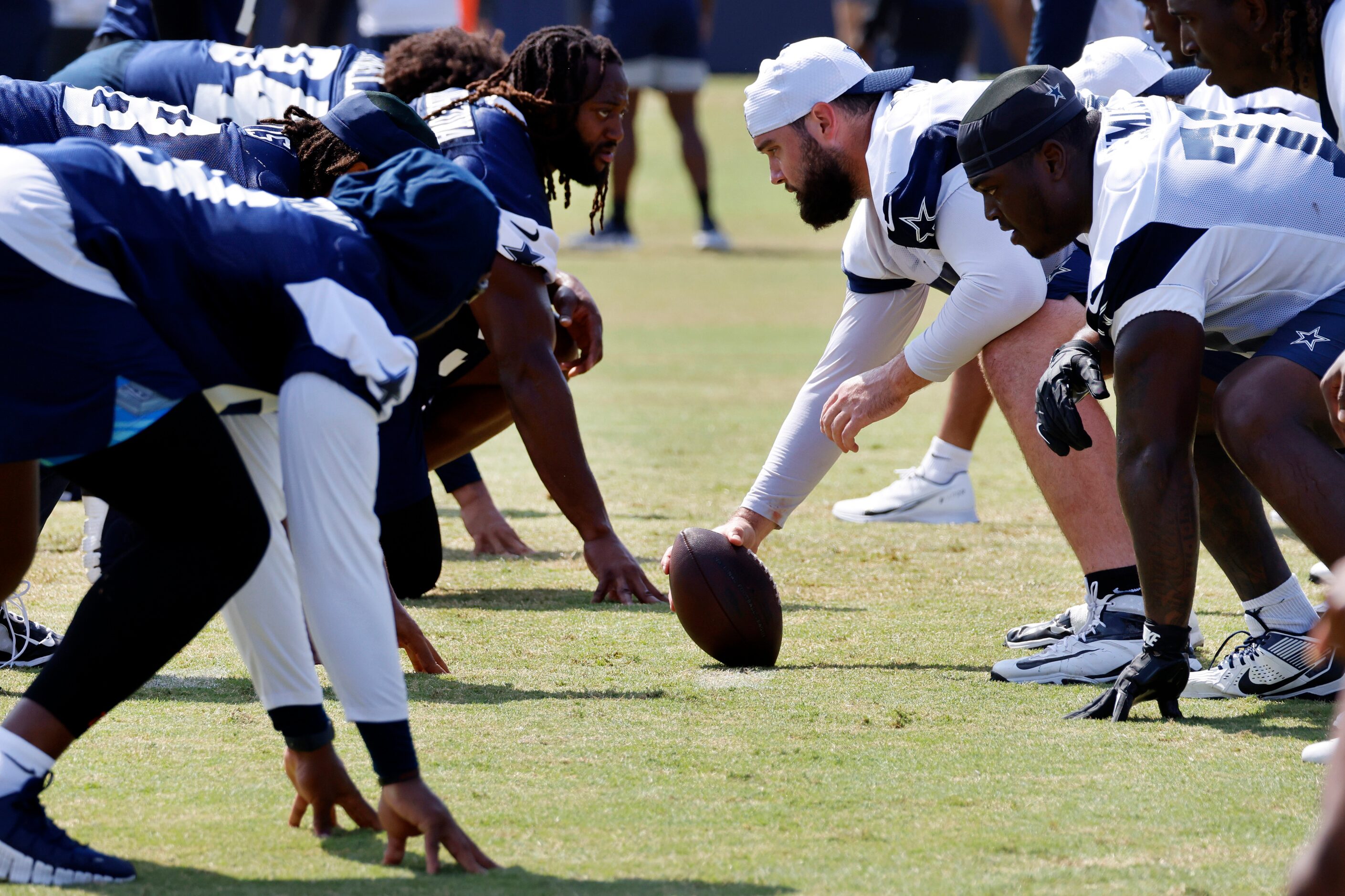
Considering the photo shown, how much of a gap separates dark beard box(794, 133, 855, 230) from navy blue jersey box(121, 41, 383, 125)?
1719 millimetres

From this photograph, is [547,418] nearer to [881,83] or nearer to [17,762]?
[881,83]

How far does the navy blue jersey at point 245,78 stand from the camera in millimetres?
5699

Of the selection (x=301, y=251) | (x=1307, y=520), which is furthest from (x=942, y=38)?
(x=301, y=251)

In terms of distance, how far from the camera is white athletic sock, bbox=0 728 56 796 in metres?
2.74

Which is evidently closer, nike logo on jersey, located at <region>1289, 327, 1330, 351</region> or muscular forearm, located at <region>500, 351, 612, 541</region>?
nike logo on jersey, located at <region>1289, 327, 1330, 351</region>

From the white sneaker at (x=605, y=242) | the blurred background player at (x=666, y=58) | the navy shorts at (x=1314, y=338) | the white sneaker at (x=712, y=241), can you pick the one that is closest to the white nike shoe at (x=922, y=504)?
the navy shorts at (x=1314, y=338)

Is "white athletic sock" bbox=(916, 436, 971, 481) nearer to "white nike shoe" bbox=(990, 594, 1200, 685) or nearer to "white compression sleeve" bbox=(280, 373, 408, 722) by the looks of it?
"white nike shoe" bbox=(990, 594, 1200, 685)

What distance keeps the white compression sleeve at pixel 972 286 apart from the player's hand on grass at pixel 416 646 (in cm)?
151

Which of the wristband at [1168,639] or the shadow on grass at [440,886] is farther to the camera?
Result: the wristband at [1168,639]

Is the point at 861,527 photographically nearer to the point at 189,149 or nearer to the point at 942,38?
the point at 189,149

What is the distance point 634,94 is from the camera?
48.5 ft

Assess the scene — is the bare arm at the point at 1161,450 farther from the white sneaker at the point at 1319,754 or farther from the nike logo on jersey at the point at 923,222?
the nike logo on jersey at the point at 923,222

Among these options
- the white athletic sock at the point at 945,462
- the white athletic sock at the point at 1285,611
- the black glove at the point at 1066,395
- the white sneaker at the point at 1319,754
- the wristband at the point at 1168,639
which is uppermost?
the black glove at the point at 1066,395

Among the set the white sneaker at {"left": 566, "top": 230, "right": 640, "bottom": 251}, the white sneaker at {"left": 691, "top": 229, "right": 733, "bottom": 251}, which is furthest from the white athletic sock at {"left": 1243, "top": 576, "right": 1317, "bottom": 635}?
the white sneaker at {"left": 691, "top": 229, "right": 733, "bottom": 251}
